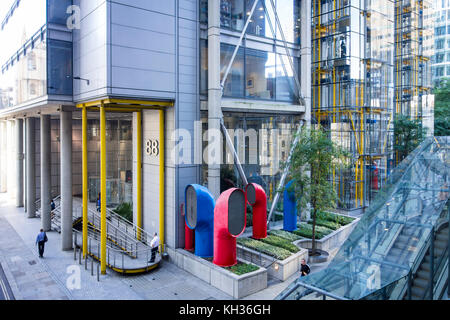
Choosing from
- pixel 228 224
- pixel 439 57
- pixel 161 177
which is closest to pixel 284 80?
pixel 161 177

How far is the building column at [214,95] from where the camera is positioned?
57.9 feet

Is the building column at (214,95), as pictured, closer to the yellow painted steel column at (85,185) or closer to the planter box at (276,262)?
the planter box at (276,262)

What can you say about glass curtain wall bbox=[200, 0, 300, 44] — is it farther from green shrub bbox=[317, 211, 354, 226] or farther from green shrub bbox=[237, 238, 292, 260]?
green shrub bbox=[317, 211, 354, 226]

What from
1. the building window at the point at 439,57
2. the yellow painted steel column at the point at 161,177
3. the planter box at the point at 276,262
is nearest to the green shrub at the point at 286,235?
the planter box at the point at 276,262

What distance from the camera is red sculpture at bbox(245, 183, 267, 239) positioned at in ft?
60.0

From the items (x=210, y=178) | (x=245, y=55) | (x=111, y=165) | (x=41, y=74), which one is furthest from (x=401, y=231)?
(x=111, y=165)

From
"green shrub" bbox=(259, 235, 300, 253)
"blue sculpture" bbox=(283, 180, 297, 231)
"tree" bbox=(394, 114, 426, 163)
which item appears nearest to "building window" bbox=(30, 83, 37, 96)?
"green shrub" bbox=(259, 235, 300, 253)

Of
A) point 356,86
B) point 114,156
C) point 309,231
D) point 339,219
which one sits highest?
point 356,86

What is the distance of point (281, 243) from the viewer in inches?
696

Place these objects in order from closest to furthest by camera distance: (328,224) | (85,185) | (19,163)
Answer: (85,185) < (328,224) < (19,163)

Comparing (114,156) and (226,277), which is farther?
(114,156)

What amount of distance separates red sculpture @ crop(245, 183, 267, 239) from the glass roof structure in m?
7.55

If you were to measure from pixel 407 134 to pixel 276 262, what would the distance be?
2112cm

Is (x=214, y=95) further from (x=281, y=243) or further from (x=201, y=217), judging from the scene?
(x=281, y=243)
